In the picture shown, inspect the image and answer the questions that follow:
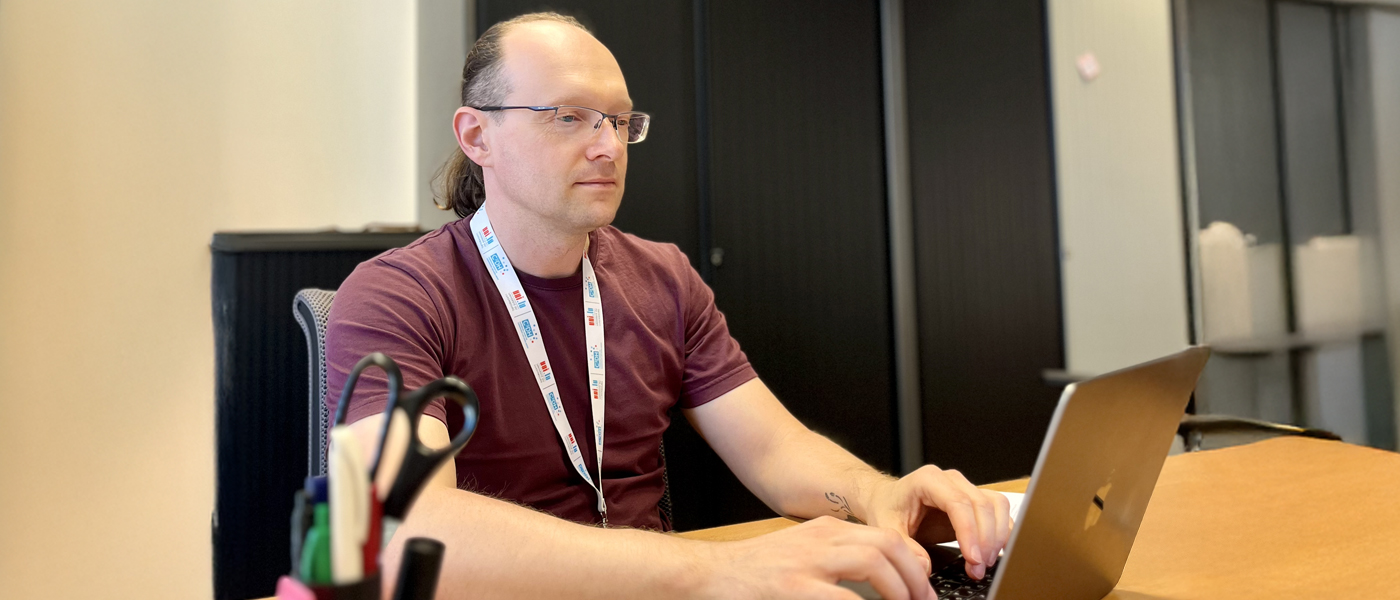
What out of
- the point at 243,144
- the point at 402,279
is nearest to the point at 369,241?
the point at 402,279

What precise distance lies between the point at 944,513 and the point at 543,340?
64 centimetres

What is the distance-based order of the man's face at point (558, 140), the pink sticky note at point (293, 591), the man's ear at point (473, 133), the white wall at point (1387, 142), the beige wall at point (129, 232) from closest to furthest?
the pink sticky note at point (293, 591), the man's face at point (558, 140), the man's ear at point (473, 133), the beige wall at point (129, 232), the white wall at point (1387, 142)

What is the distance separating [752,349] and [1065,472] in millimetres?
2297

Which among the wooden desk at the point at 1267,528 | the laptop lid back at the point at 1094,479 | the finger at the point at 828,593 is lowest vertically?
the wooden desk at the point at 1267,528

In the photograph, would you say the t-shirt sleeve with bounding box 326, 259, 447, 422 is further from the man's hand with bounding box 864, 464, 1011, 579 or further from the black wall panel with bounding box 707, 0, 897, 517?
the black wall panel with bounding box 707, 0, 897, 517

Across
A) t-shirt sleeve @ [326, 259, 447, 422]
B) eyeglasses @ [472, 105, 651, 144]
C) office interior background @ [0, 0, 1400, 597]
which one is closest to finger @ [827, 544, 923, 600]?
t-shirt sleeve @ [326, 259, 447, 422]

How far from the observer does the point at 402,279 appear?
1233 mm

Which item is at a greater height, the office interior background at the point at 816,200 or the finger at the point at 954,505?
the office interior background at the point at 816,200

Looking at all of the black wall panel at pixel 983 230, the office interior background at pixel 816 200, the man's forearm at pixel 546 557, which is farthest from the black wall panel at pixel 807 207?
the man's forearm at pixel 546 557

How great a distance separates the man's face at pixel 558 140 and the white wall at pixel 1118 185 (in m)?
2.41

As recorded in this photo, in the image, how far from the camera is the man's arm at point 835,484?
0.94 metres

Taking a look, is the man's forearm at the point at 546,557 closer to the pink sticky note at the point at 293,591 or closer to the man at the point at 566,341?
the man at the point at 566,341

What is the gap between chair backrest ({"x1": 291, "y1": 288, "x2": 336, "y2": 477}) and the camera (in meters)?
1.19

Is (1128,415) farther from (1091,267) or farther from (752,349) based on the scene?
(1091,267)
